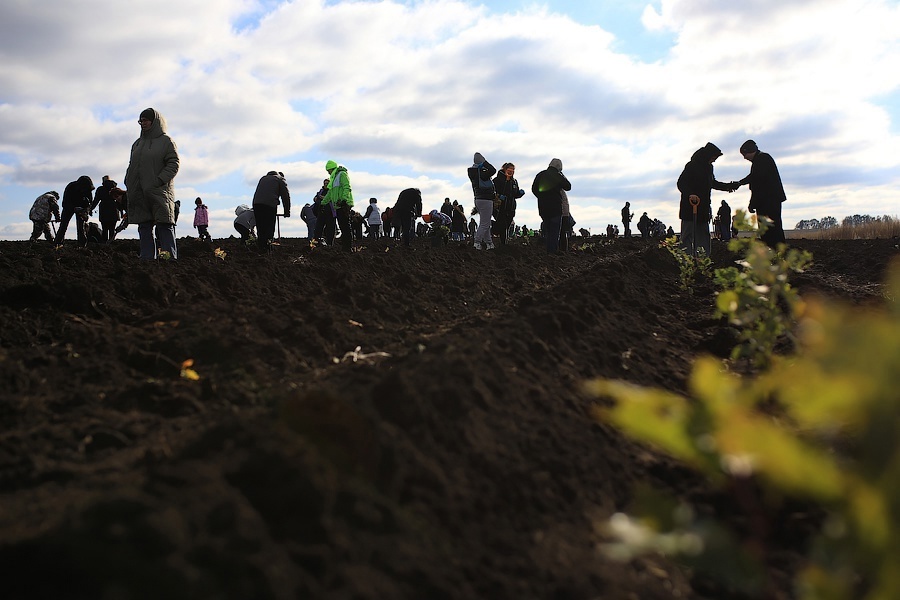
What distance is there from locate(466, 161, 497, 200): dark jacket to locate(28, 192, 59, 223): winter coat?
847 centimetres

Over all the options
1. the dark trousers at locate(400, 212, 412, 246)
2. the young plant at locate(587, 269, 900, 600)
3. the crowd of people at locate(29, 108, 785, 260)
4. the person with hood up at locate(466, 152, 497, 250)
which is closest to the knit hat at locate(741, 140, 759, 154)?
the crowd of people at locate(29, 108, 785, 260)

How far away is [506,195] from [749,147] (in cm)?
524

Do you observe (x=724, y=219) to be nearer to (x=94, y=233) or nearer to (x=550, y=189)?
(x=550, y=189)

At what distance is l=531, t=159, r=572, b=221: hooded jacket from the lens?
1147 cm

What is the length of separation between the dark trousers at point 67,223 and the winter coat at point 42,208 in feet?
1.24

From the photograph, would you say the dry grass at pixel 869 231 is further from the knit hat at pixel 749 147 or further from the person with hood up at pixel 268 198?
the person with hood up at pixel 268 198

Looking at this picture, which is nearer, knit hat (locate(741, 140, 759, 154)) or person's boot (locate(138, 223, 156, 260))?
person's boot (locate(138, 223, 156, 260))

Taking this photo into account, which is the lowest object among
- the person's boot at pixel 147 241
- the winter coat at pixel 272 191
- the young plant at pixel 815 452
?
the young plant at pixel 815 452

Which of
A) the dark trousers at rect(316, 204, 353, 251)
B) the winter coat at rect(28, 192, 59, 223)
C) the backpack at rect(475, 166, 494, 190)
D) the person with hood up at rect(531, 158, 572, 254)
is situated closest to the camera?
the person with hood up at rect(531, 158, 572, 254)

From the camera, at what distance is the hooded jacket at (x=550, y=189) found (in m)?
11.5

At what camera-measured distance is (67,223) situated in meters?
13.6

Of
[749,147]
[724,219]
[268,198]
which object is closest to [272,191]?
[268,198]

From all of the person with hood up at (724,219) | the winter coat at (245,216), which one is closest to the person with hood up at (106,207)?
the winter coat at (245,216)

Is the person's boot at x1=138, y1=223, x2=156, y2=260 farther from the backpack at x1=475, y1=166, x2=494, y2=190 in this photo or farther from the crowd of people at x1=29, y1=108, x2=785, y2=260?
the backpack at x1=475, y1=166, x2=494, y2=190
